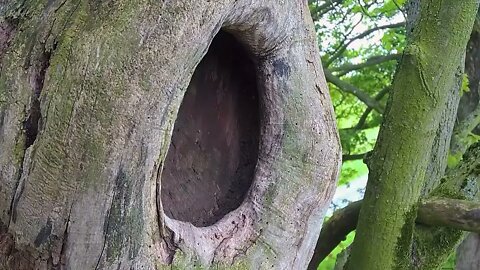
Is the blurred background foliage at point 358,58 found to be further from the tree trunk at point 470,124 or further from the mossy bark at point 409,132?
the mossy bark at point 409,132

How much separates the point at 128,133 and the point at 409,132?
3.23 feet

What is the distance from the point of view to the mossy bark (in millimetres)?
1583

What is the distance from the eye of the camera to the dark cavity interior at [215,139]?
107 centimetres

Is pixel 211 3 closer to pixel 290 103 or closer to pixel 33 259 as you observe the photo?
pixel 290 103

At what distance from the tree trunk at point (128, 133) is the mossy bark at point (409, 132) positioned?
0.61m

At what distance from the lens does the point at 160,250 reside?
2.91 ft

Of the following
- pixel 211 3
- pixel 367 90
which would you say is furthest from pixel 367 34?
pixel 211 3

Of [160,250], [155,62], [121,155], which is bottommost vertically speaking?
[160,250]

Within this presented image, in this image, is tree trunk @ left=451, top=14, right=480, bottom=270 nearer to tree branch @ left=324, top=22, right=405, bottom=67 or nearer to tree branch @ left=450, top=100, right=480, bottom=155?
tree branch @ left=450, top=100, right=480, bottom=155

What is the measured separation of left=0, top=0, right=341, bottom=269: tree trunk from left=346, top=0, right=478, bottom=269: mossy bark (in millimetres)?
608

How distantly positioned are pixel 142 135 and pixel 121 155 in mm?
34

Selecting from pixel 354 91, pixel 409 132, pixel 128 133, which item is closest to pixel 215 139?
pixel 128 133

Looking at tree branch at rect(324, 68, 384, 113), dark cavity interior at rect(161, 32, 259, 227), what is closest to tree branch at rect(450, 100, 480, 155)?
tree branch at rect(324, 68, 384, 113)

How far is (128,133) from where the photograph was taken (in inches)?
30.3
